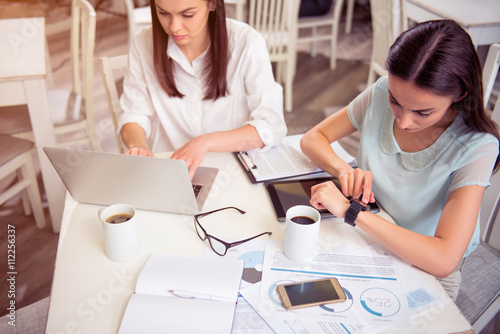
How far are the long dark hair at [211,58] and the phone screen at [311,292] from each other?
0.84 m

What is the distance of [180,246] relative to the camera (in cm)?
99

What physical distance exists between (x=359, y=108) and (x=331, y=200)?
40cm

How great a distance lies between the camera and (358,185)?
1.04 m

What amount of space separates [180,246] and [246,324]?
0.26m

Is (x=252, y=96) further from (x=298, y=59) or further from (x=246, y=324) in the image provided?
(x=298, y=59)

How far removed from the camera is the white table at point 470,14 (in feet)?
7.56

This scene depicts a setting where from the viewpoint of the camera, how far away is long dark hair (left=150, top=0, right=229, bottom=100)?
140 cm

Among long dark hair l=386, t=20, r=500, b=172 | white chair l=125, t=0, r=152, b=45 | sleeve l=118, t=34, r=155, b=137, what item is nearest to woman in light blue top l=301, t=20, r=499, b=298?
long dark hair l=386, t=20, r=500, b=172

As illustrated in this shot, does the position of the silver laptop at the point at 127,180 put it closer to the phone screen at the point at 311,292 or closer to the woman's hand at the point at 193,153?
the woman's hand at the point at 193,153

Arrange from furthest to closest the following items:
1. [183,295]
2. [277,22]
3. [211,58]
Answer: [277,22] → [211,58] → [183,295]

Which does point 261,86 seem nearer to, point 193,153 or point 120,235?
point 193,153

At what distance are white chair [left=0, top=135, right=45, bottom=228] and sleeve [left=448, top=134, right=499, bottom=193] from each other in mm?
1651

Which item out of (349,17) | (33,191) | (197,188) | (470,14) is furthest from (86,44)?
(349,17)

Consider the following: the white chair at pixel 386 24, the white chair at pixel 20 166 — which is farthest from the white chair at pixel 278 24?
the white chair at pixel 20 166
